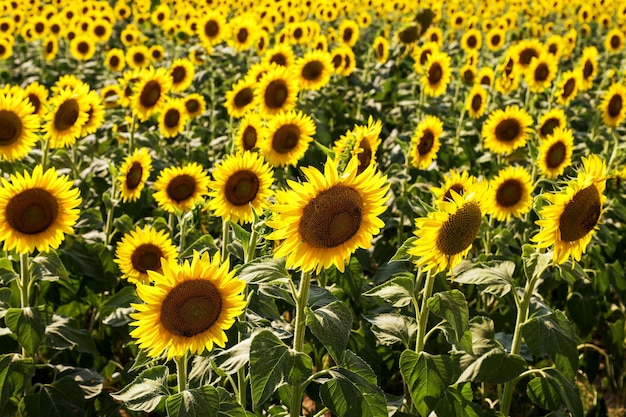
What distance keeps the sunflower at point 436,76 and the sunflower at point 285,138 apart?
2.37 meters

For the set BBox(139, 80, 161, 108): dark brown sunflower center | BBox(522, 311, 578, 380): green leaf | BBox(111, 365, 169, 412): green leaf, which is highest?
BBox(139, 80, 161, 108): dark brown sunflower center

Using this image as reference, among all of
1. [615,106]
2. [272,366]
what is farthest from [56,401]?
[615,106]

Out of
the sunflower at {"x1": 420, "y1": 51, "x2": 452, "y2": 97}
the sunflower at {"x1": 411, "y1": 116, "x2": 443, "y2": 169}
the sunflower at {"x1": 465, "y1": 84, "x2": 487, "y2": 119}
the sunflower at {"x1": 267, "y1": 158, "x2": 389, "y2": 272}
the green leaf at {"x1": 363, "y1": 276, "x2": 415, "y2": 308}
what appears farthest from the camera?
the sunflower at {"x1": 420, "y1": 51, "x2": 452, "y2": 97}

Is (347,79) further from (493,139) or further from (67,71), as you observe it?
(67,71)

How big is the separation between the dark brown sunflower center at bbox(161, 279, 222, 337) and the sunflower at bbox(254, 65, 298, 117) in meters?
2.59

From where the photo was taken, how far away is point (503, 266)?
2754 mm

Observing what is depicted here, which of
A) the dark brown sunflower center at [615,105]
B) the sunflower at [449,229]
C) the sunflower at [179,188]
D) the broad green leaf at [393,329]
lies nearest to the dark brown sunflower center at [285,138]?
the sunflower at [179,188]

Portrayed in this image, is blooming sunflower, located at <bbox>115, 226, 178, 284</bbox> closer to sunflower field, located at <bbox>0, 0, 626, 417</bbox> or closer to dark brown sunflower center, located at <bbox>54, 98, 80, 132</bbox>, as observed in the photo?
sunflower field, located at <bbox>0, 0, 626, 417</bbox>

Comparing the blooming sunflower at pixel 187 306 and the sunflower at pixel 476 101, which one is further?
the sunflower at pixel 476 101

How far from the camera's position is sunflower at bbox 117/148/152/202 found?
13.0 feet

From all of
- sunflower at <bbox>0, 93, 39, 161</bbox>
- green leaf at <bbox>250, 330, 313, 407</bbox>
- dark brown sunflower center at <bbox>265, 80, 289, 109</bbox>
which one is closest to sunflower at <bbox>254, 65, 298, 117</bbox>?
dark brown sunflower center at <bbox>265, 80, 289, 109</bbox>

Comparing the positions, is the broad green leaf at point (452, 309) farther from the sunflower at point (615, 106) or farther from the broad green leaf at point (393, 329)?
the sunflower at point (615, 106)

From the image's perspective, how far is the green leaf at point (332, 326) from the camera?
216 cm

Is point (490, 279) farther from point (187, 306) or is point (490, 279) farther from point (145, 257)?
point (145, 257)
